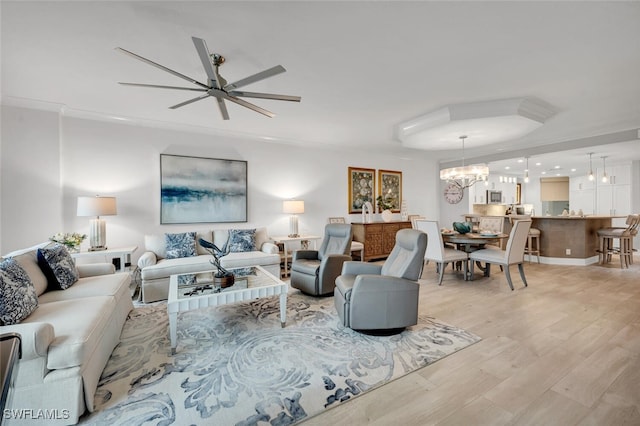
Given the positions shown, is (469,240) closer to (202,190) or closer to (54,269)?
(202,190)

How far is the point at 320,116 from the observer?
165 inches

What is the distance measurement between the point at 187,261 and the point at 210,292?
149 centimetres

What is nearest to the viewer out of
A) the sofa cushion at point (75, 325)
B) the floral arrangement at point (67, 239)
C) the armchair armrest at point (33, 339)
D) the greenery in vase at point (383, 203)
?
the armchair armrest at point (33, 339)

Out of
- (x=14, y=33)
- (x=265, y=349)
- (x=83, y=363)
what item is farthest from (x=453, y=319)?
(x=14, y=33)

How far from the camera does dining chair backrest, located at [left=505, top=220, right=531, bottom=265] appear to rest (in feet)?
13.1

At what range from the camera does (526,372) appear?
2045 mm

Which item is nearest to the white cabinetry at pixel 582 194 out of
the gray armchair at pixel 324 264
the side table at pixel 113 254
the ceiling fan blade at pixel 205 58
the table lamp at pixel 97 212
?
the gray armchair at pixel 324 264

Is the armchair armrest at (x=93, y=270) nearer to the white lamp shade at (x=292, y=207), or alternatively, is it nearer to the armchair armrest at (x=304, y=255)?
the armchair armrest at (x=304, y=255)

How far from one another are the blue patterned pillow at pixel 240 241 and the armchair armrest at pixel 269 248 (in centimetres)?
16

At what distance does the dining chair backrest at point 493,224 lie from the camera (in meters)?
5.49

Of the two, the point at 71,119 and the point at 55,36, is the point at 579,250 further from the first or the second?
the point at 71,119

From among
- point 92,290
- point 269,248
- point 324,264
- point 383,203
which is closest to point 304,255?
point 324,264

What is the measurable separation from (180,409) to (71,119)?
14.0ft

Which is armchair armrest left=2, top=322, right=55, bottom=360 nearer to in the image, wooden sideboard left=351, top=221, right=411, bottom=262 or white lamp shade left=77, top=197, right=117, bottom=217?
white lamp shade left=77, top=197, right=117, bottom=217
